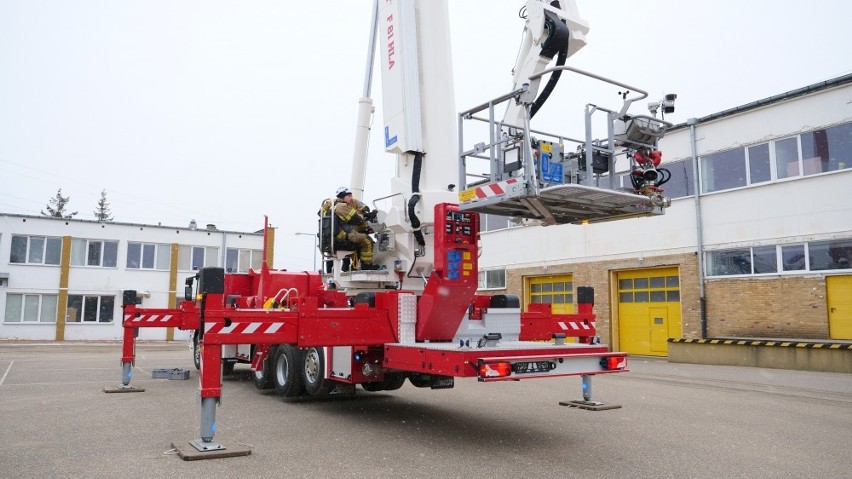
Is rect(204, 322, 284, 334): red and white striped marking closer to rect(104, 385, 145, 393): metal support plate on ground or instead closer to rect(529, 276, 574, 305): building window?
rect(104, 385, 145, 393): metal support plate on ground

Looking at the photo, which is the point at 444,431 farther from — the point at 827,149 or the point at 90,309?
the point at 90,309

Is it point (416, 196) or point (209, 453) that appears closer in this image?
point (209, 453)

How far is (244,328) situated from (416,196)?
2943 millimetres

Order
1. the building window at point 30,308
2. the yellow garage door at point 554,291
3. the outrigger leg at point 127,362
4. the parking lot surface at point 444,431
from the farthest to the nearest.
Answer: the building window at point 30,308 → the yellow garage door at point 554,291 → the outrigger leg at point 127,362 → the parking lot surface at point 444,431

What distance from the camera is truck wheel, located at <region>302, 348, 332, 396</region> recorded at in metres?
9.63

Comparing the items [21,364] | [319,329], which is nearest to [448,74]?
[319,329]

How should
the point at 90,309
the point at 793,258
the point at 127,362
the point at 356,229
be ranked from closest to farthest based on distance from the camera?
the point at 356,229 → the point at 127,362 → the point at 793,258 → the point at 90,309

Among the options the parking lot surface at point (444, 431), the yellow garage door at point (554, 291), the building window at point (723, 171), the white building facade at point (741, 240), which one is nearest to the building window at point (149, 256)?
the yellow garage door at point (554, 291)

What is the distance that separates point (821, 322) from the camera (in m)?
17.1

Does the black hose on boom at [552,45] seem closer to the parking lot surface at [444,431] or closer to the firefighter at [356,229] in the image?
the firefighter at [356,229]

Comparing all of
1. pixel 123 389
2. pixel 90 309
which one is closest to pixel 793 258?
pixel 123 389

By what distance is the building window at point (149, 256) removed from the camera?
1455 inches

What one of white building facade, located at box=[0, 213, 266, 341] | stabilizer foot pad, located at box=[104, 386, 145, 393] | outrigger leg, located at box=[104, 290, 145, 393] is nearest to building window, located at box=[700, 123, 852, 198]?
outrigger leg, located at box=[104, 290, 145, 393]

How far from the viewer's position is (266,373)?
1178 cm
